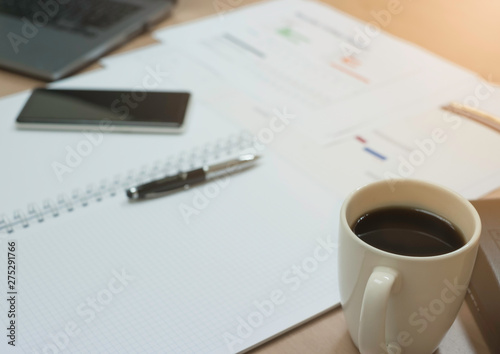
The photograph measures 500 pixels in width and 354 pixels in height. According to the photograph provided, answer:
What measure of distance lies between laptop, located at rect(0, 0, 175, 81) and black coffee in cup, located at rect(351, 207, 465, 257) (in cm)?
59

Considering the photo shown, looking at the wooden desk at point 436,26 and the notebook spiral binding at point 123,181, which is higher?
the wooden desk at point 436,26

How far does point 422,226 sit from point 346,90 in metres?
0.41

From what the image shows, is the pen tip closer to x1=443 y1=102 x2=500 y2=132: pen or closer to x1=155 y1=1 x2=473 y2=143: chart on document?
x1=155 y1=1 x2=473 y2=143: chart on document

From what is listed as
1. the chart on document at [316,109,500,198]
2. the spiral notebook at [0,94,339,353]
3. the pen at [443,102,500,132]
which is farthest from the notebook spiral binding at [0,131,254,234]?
the pen at [443,102,500,132]

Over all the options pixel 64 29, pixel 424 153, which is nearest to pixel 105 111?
pixel 64 29

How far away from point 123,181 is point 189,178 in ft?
0.25

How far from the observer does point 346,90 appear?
0.83m

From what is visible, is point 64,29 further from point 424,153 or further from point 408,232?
point 408,232

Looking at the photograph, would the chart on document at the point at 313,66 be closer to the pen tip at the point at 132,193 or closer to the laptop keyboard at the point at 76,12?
the laptop keyboard at the point at 76,12

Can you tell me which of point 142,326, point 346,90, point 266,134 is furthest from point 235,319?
point 346,90

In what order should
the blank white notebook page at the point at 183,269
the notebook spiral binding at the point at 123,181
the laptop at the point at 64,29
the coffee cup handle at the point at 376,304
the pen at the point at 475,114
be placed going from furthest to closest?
the laptop at the point at 64,29 → the pen at the point at 475,114 → the notebook spiral binding at the point at 123,181 → the blank white notebook page at the point at 183,269 → the coffee cup handle at the point at 376,304

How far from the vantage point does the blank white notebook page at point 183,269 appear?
0.48 meters

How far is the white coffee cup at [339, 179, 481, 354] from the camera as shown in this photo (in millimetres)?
388

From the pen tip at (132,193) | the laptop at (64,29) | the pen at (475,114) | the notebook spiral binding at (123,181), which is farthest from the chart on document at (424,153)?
the laptop at (64,29)
